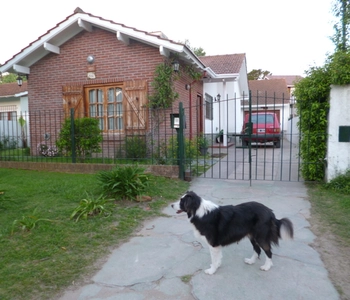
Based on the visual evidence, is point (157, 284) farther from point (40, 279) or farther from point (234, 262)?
point (40, 279)

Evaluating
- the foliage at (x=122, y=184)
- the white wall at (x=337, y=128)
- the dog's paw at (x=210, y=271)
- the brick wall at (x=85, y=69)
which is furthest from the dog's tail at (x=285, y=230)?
the brick wall at (x=85, y=69)

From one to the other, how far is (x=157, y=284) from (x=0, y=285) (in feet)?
4.73

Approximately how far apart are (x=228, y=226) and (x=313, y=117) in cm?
407

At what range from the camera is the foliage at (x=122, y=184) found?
538 cm

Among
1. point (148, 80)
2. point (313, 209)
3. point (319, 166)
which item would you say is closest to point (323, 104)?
point (319, 166)

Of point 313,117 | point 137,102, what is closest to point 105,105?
point 137,102

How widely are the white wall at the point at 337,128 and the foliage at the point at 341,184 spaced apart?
9cm

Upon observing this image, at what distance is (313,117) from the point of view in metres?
5.99

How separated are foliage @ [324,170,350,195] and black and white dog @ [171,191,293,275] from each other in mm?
3250

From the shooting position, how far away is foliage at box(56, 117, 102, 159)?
26.6ft

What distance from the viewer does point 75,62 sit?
10.0 m

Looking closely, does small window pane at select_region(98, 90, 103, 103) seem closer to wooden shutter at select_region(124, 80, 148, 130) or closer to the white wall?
wooden shutter at select_region(124, 80, 148, 130)

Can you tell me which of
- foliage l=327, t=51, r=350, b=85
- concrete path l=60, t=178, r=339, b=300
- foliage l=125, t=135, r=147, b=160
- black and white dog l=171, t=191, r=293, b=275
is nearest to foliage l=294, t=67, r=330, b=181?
foliage l=327, t=51, r=350, b=85

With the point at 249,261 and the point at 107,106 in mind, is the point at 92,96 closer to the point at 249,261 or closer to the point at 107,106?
the point at 107,106
